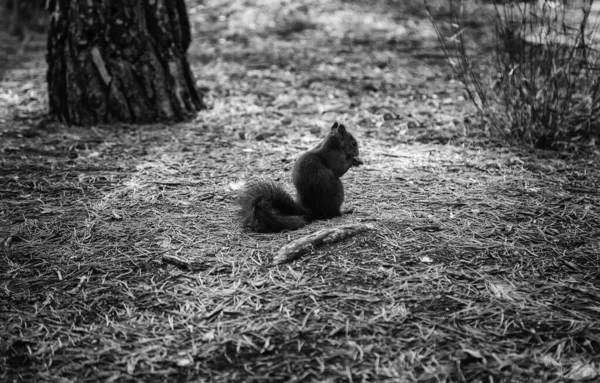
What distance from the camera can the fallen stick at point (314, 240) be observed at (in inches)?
107

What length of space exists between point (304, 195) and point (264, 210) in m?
0.29

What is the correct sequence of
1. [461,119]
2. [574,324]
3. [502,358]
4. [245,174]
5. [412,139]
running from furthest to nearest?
[461,119], [412,139], [245,174], [574,324], [502,358]

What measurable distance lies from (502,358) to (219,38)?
744cm

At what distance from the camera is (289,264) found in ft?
8.82

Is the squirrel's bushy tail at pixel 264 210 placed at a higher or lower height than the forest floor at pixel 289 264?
higher

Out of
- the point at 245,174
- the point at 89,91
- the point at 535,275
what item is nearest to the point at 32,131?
the point at 89,91

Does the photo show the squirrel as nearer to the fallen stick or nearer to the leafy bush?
the fallen stick

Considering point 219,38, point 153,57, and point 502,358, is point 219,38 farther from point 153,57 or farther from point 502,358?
point 502,358

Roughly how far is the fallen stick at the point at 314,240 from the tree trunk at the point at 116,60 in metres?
2.76

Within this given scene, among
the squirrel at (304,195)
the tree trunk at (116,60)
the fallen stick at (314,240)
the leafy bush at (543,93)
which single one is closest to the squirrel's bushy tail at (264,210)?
the squirrel at (304,195)

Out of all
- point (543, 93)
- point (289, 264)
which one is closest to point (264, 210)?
point (289, 264)

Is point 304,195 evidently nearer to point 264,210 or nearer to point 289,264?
point 264,210

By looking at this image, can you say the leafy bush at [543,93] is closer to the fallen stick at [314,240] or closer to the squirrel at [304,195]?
the squirrel at [304,195]

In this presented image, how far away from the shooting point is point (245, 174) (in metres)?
3.98
